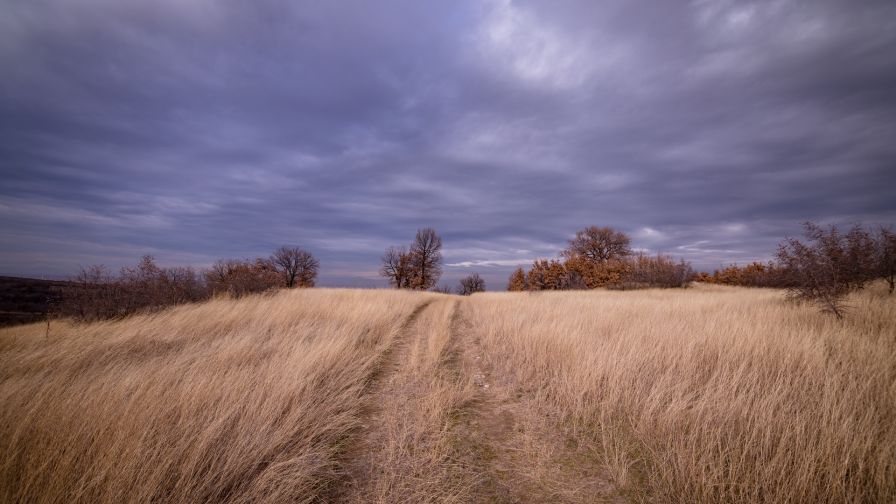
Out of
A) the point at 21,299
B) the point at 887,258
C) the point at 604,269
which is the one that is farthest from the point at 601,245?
the point at 21,299

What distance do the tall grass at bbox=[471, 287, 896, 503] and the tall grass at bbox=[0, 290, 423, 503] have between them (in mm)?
2891

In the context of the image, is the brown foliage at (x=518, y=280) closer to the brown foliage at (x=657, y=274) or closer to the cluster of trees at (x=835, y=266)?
the brown foliage at (x=657, y=274)

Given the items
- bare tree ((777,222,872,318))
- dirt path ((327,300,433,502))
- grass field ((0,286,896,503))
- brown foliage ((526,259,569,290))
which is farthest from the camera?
brown foliage ((526,259,569,290))

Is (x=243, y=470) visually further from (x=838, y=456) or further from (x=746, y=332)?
(x=746, y=332)

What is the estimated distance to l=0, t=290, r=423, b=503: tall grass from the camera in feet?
7.03

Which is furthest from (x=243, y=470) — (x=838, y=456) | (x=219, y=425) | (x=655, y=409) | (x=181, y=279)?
(x=181, y=279)

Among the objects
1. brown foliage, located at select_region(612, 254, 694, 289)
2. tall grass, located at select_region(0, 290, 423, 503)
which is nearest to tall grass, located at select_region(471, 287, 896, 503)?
tall grass, located at select_region(0, 290, 423, 503)

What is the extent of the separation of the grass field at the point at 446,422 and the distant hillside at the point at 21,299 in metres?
8.80

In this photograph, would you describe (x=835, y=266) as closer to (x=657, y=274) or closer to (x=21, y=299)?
(x=657, y=274)

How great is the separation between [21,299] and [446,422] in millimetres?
24999

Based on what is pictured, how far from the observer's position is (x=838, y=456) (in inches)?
99.0

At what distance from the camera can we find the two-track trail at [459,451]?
247cm

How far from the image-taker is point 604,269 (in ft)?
139

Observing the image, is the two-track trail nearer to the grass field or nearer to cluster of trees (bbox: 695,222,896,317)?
the grass field
